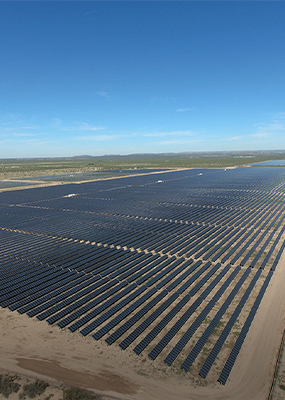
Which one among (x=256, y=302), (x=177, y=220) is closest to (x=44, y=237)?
(x=177, y=220)

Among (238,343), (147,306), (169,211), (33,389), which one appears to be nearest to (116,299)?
(147,306)

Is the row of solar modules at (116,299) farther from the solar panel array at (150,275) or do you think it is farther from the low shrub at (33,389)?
the low shrub at (33,389)

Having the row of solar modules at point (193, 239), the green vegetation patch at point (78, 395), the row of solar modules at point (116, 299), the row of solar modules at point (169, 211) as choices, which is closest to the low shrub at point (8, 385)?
the green vegetation patch at point (78, 395)

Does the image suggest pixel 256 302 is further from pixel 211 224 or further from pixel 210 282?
pixel 211 224

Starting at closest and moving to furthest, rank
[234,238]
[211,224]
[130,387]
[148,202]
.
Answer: [130,387] → [234,238] → [211,224] → [148,202]

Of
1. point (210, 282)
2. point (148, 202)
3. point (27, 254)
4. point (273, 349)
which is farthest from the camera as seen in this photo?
point (148, 202)

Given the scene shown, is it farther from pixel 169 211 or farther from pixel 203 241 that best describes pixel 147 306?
pixel 169 211
